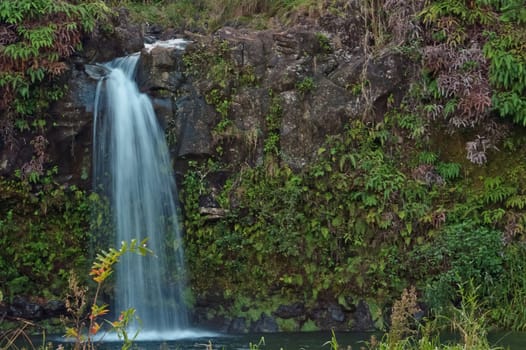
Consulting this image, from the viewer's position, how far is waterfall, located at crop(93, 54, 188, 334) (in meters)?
9.68

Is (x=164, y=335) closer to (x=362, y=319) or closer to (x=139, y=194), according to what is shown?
(x=139, y=194)

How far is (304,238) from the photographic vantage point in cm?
990

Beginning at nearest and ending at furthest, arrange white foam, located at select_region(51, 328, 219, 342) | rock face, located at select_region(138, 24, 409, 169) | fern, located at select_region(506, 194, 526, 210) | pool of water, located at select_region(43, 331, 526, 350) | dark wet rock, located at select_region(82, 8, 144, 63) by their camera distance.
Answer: pool of water, located at select_region(43, 331, 526, 350)
white foam, located at select_region(51, 328, 219, 342)
fern, located at select_region(506, 194, 526, 210)
rock face, located at select_region(138, 24, 409, 169)
dark wet rock, located at select_region(82, 8, 144, 63)

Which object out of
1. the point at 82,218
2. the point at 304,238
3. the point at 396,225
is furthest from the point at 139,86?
the point at 396,225

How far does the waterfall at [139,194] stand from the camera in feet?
31.8

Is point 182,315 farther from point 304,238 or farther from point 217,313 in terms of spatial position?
point 304,238

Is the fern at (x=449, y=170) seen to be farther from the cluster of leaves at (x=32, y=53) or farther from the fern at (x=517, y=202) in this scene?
the cluster of leaves at (x=32, y=53)

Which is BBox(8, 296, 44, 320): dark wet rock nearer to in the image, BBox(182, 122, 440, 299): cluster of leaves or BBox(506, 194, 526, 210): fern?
BBox(182, 122, 440, 299): cluster of leaves

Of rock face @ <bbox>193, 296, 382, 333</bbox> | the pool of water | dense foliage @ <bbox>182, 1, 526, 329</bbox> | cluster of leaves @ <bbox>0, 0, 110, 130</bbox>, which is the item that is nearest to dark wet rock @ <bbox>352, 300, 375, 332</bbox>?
rock face @ <bbox>193, 296, 382, 333</bbox>

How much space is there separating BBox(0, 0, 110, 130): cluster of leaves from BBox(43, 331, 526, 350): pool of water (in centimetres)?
348

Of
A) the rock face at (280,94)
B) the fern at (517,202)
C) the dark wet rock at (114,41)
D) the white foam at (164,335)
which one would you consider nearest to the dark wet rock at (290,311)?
the white foam at (164,335)

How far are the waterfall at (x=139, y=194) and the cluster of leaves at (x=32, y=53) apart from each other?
72 centimetres

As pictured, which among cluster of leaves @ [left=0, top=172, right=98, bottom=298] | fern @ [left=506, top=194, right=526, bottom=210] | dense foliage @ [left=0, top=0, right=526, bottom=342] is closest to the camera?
fern @ [left=506, top=194, right=526, bottom=210]

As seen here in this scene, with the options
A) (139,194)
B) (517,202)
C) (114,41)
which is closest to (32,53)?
(114,41)
